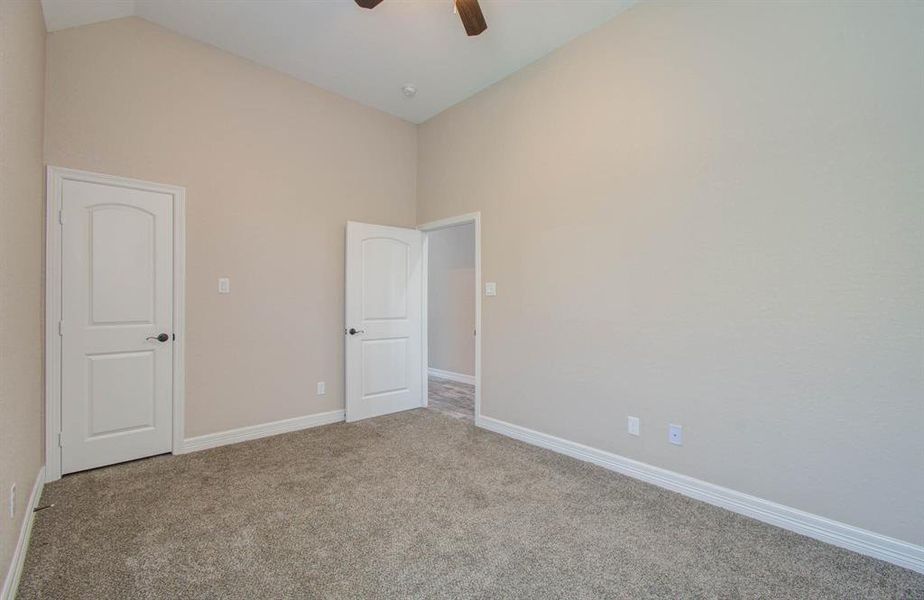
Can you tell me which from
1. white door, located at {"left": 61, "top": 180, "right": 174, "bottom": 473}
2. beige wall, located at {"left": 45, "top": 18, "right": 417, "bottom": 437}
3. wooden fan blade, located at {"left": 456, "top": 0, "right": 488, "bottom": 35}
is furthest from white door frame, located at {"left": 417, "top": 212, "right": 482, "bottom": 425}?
white door, located at {"left": 61, "top": 180, "right": 174, "bottom": 473}

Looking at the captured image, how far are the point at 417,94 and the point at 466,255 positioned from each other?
8.19 feet

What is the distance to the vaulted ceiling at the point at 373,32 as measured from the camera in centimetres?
274

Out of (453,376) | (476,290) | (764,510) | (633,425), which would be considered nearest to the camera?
(764,510)

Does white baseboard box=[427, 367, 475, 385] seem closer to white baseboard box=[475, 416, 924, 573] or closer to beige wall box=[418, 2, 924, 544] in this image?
beige wall box=[418, 2, 924, 544]

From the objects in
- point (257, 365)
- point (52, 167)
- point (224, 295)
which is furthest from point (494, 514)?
point (52, 167)

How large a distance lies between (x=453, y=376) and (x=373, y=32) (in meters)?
4.48

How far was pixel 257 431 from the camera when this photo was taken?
135 inches

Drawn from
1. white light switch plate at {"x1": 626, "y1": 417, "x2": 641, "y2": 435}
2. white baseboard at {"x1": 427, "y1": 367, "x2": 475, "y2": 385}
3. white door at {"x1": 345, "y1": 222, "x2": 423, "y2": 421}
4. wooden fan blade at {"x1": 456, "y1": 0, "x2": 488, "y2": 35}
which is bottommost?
white baseboard at {"x1": 427, "y1": 367, "x2": 475, "y2": 385}

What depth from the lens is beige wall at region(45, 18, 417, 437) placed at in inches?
110

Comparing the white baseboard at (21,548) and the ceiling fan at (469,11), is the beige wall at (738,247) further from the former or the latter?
the white baseboard at (21,548)

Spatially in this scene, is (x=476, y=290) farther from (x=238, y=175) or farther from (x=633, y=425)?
(x=238, y=175)

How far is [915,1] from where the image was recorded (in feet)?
5.88

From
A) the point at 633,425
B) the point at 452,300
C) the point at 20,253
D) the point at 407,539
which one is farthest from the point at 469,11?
the point at 452,300

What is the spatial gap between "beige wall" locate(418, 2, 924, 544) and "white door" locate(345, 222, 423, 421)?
4.50 ft
